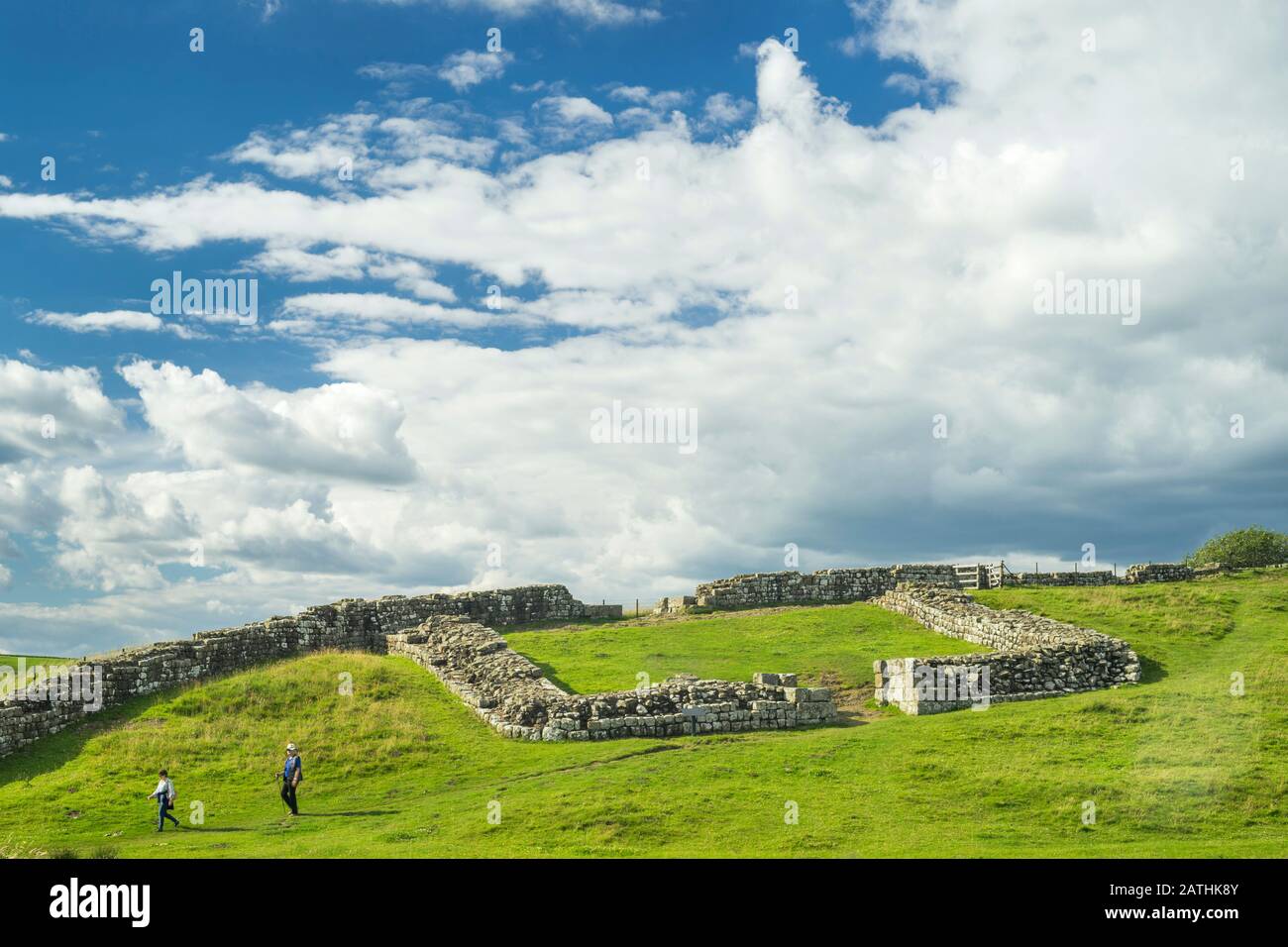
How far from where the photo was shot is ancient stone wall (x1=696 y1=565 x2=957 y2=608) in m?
60.6

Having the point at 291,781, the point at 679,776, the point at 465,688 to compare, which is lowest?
the point at 679,776

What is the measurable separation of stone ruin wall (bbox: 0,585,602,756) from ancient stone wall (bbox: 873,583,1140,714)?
80.8ft

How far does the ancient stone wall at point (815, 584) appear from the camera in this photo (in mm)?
60562

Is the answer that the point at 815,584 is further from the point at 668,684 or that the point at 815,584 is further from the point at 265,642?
the point at 265,642

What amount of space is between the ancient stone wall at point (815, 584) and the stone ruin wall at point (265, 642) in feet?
21.8

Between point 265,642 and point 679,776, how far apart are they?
25038 millimetres

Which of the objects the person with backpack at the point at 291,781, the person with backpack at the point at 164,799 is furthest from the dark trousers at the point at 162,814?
the person with backpack at the point at 291,781

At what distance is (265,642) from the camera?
47.3 meters

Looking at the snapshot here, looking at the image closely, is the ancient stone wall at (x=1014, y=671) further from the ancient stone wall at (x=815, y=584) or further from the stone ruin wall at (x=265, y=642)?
the stone ruin wall at (x=265, y=642)

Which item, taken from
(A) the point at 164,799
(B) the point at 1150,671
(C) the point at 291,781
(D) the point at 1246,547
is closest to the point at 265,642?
(A) the point at 164,799
